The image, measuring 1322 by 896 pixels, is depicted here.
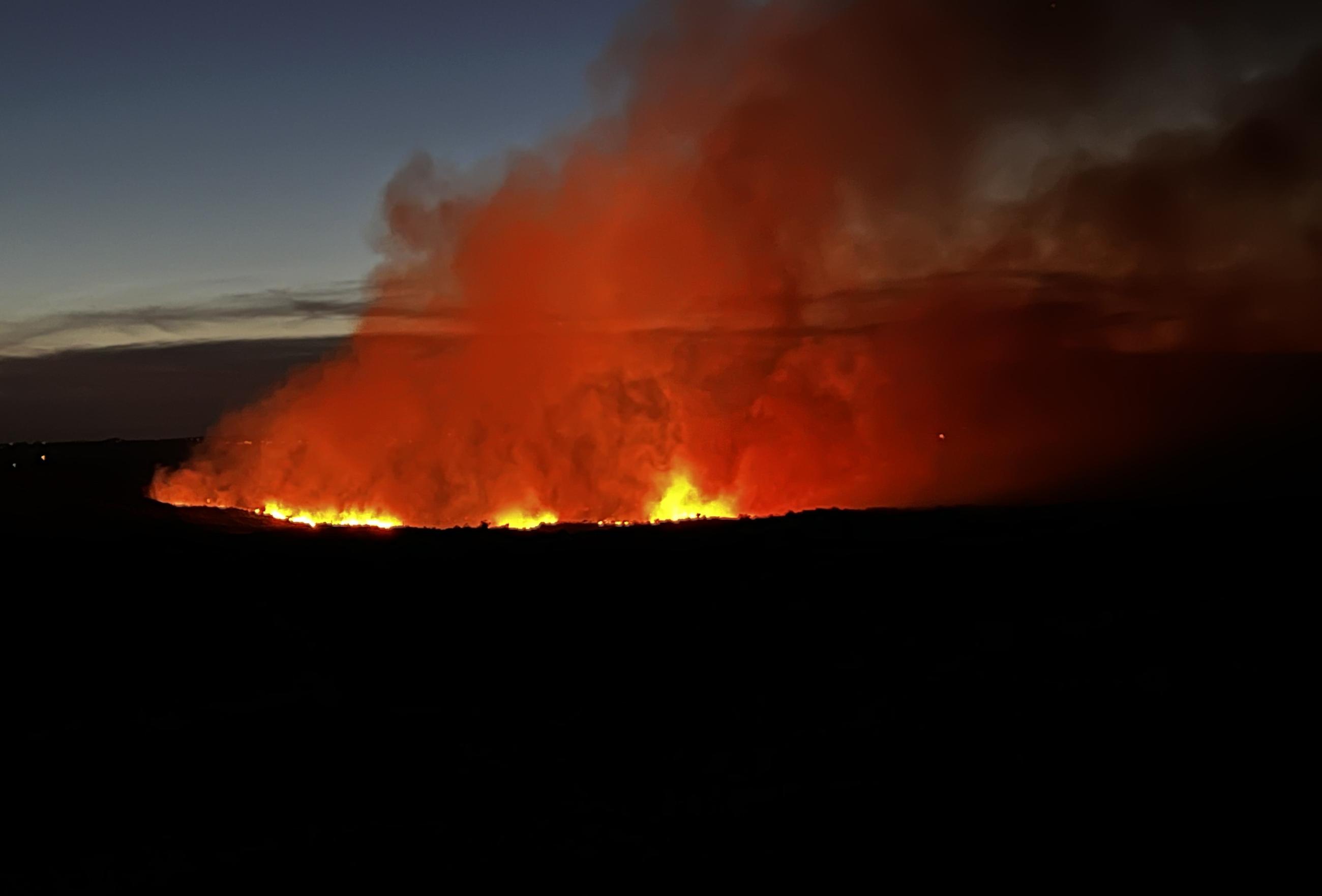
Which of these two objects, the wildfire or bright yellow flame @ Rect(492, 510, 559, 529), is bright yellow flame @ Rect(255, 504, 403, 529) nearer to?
the wildfire

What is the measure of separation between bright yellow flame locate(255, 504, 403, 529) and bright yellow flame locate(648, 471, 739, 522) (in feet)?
24.9

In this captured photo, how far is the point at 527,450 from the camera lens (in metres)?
34.3

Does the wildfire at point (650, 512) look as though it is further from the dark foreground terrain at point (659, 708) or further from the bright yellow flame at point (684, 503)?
the dark foreground terrain at point (659, 708)

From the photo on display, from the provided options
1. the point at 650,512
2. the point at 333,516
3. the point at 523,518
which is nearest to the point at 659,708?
the point at 650,512

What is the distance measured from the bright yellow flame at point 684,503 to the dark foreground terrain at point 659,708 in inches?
377

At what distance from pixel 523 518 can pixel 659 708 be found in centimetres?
1974

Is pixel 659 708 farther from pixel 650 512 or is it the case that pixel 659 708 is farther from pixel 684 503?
pixel 684 503

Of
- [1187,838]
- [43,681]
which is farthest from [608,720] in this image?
[43,681]

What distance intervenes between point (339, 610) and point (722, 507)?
16.8 metres

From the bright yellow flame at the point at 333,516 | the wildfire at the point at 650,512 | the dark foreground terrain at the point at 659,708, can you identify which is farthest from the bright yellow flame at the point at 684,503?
the dark foreground terrain at the point at 659,708

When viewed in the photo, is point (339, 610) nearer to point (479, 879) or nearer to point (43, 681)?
point (43, 681)

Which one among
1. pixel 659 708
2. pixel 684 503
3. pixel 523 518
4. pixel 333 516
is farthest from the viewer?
pixel 684 503

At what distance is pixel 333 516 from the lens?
108 feet

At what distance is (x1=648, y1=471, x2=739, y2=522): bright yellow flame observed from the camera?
3319 cm
